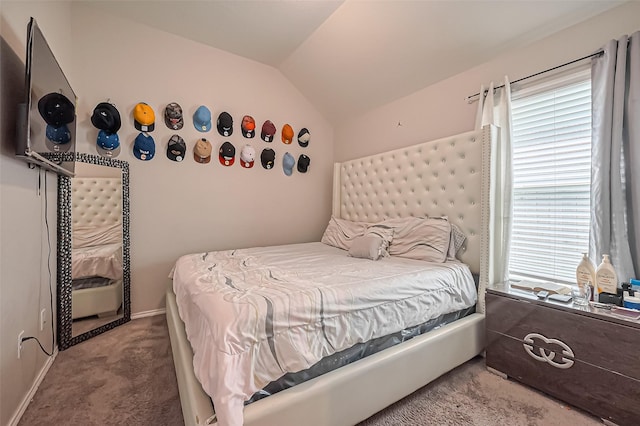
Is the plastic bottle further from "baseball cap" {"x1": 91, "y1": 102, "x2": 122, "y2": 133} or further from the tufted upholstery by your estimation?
"baseball cap" {"x1": 91, "y1": 102, "x2": 122, "y2": 133}

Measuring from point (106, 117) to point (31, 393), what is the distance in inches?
78.7

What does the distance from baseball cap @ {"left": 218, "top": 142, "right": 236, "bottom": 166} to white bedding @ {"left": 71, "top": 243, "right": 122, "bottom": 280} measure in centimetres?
125

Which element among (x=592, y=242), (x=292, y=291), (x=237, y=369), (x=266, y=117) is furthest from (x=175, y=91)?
(x=592, y=242)

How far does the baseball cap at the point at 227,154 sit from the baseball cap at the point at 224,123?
141 millimetres

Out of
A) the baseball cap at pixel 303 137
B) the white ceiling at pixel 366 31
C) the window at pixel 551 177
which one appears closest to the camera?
the window at pixel 551 177

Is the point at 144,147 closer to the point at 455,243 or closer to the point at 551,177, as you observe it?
the point at 455,243

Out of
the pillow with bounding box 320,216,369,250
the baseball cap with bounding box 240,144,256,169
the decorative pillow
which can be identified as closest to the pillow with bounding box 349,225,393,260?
the pillow with bounding box 320,216,369,250

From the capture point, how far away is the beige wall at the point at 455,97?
66.6 inches

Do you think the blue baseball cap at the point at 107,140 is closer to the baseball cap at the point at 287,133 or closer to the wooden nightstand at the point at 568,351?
the baseball cap at the point at 287,133

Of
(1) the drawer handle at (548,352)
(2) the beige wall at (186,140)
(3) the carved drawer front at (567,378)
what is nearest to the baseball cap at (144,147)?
(2) the beige wall at (186,140)

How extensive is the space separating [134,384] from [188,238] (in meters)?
1.43

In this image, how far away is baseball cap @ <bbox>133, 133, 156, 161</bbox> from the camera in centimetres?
254

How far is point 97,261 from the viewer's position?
2320mm

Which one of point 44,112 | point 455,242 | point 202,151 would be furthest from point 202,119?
point 455,242
